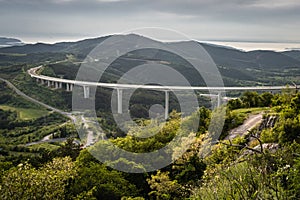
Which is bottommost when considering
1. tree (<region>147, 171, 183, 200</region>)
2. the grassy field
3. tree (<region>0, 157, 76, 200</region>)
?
A: the grassy field

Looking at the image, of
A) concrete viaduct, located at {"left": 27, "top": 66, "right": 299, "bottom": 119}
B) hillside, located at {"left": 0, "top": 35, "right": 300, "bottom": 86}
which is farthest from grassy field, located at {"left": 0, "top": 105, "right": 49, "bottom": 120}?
hillside, located at {"left": 0, "top": 35, "right": 300, "bottom": 86}

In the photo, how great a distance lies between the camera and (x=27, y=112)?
55.9 metres

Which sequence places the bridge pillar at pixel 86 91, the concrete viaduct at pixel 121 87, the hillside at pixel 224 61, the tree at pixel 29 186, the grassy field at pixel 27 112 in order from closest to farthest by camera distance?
the tree at pixel 29 186 → the concrete viaduct at pixel 121 87 → the bridge pillar at pixel 86 91 → the grassy field at pixel 27 112 → the hillside at pixel 224 61

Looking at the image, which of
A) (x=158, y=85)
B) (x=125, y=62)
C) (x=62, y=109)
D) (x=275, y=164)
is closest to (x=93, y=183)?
(x=275, y=164)

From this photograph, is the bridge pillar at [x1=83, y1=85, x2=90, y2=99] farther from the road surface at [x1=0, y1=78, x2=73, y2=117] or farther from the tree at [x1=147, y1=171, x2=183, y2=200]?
the tree at [x1=147, y1=171, x2=183, y2=200]

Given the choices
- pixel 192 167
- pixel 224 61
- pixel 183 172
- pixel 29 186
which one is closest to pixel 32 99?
pixel 183 172

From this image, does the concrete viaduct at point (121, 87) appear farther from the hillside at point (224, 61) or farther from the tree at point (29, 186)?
the tree at point (29, 186)

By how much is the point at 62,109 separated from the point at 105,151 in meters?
43.9

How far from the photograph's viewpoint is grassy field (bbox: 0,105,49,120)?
5365 cm

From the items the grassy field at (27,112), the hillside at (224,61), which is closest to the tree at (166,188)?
the grassy field at (27,112)

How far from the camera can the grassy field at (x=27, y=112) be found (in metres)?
53.7

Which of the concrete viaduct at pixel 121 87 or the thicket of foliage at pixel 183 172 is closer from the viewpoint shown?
the thicket of foliage at pixel 183 172

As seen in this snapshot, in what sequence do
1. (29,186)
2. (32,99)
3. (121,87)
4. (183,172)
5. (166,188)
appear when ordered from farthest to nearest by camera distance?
1. (32,99)
2. (121,87)
3. (183,172)
4. (166,188)
5. (29,186)

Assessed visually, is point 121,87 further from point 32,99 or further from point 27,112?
point 32,99
